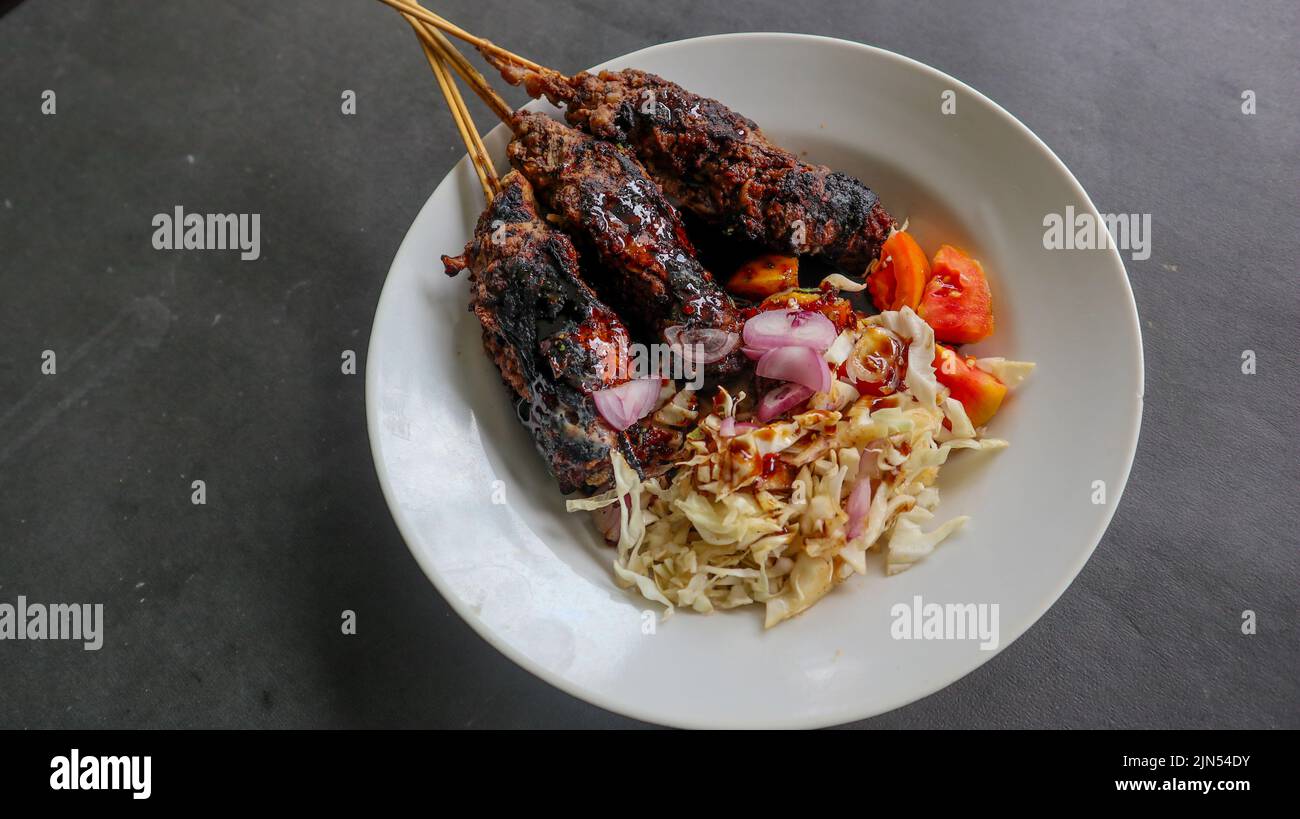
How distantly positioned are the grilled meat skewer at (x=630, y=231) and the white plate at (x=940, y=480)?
1.03 ft

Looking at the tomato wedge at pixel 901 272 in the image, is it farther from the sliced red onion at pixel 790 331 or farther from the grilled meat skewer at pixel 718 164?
the sliced red onion at pixel 790 331

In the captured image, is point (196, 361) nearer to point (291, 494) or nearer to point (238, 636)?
point (291, 494)

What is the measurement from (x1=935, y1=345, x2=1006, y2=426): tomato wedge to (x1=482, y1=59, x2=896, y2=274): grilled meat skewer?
0.55 m

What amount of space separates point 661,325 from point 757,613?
43.9 inches

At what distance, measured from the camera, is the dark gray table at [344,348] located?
3.74 m

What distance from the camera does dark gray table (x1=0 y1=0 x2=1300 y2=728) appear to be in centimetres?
374

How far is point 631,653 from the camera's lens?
10.3 ft

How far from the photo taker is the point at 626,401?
3.16m
